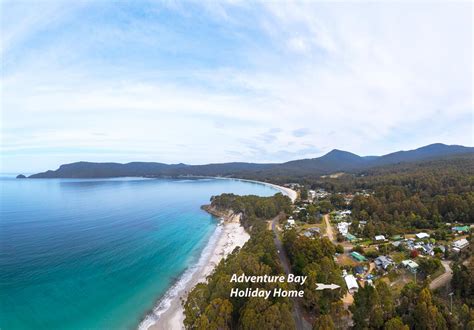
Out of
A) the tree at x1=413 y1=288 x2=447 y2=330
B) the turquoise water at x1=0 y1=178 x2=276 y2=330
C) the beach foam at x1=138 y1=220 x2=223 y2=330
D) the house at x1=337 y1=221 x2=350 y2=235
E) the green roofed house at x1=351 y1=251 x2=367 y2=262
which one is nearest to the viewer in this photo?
the tree at x1=413 y1=288 x2=447 y2=330

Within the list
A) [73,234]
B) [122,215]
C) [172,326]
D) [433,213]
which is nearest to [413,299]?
[172,326]

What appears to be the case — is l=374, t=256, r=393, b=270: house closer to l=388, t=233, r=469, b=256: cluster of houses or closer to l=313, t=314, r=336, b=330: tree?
l=388, t=233, r=469, b=256: cluster of houses

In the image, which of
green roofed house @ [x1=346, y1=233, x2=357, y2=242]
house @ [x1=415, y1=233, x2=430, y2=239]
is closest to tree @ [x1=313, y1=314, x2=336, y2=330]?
green roofed house @ [x1=346, y1=233, x2=357, y2=242]

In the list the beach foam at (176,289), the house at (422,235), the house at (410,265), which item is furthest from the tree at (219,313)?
the house at (422,235)

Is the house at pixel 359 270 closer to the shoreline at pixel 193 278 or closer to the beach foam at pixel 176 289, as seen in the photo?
the shoreline at pixel 193 278

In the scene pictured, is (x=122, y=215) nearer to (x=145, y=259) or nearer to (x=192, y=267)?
(x=145, y=259)

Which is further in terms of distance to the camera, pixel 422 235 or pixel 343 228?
pixel 343 228

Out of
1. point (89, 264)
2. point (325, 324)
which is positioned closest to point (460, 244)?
point (325, 324)

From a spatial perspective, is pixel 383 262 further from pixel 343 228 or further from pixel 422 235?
pixel 422 235
